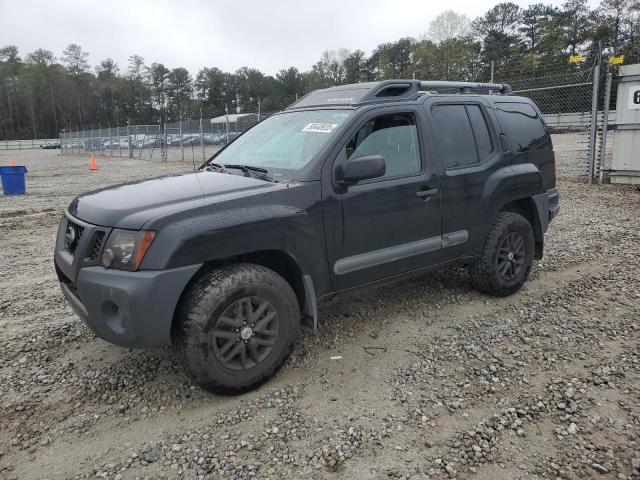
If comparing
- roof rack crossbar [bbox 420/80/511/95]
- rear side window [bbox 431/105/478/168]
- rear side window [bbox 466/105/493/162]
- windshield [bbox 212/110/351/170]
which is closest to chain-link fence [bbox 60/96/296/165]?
roof rack crossbar [bbox 420/80/511/95]

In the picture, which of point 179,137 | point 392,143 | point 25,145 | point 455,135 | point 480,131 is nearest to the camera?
point 392,143

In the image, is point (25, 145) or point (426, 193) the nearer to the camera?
point (426, 193)

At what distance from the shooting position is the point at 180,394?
3238 millimetres

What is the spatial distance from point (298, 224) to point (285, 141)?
100 cm

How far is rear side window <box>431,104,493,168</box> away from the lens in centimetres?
422

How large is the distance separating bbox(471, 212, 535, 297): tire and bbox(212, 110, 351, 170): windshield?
1.90 m

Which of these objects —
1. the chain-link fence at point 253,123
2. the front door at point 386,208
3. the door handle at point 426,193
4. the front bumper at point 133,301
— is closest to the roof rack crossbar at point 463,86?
the front door at point 386,208

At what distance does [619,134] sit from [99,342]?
11.0m

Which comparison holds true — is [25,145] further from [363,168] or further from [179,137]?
[363,168]

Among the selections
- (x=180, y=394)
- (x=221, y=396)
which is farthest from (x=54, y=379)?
(x=221, y=396)

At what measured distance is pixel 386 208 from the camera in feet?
12.2

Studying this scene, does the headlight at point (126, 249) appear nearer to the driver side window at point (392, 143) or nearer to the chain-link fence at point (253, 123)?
the driver side window at point (392, 143)

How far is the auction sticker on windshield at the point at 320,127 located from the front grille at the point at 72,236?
5.87ft

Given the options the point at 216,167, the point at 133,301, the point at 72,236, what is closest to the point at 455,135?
the point at 216,167
